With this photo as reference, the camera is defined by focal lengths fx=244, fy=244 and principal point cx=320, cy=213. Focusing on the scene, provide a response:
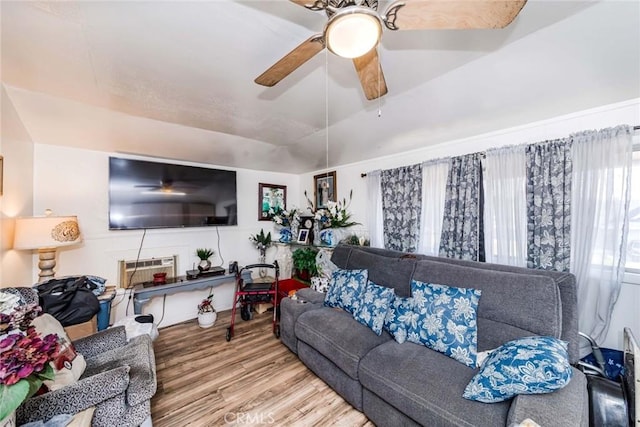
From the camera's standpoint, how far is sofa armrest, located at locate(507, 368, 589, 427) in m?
1.04

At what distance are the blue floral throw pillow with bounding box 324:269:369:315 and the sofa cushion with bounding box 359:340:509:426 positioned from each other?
53cm

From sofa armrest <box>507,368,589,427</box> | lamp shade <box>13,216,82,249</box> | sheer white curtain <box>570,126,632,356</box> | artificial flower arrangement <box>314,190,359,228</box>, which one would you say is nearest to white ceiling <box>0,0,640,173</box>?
sheer white curtain <box>570,126,632,356</box>

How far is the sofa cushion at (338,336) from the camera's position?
71.1 inches

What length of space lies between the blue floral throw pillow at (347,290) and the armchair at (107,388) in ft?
5.00

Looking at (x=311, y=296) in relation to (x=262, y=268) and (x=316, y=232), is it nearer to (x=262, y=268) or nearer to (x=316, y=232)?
(x=316, y=232)

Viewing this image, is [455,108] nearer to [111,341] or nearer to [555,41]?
[555,41]

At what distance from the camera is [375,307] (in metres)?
2.09

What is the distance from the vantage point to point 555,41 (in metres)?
1.43

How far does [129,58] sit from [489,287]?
114 inches

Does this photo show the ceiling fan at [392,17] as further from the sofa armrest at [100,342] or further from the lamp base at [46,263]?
the lamp base at [46,263]

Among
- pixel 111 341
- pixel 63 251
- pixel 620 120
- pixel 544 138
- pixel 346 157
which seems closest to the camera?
pixel 620 120

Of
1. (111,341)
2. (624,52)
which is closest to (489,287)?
(624,52)

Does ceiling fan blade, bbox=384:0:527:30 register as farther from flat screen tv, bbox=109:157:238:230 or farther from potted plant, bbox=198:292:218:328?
potted plant, bbox=198:292:218:328

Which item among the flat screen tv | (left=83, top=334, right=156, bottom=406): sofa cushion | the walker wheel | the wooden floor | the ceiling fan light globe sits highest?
the ceiling fan light globe
